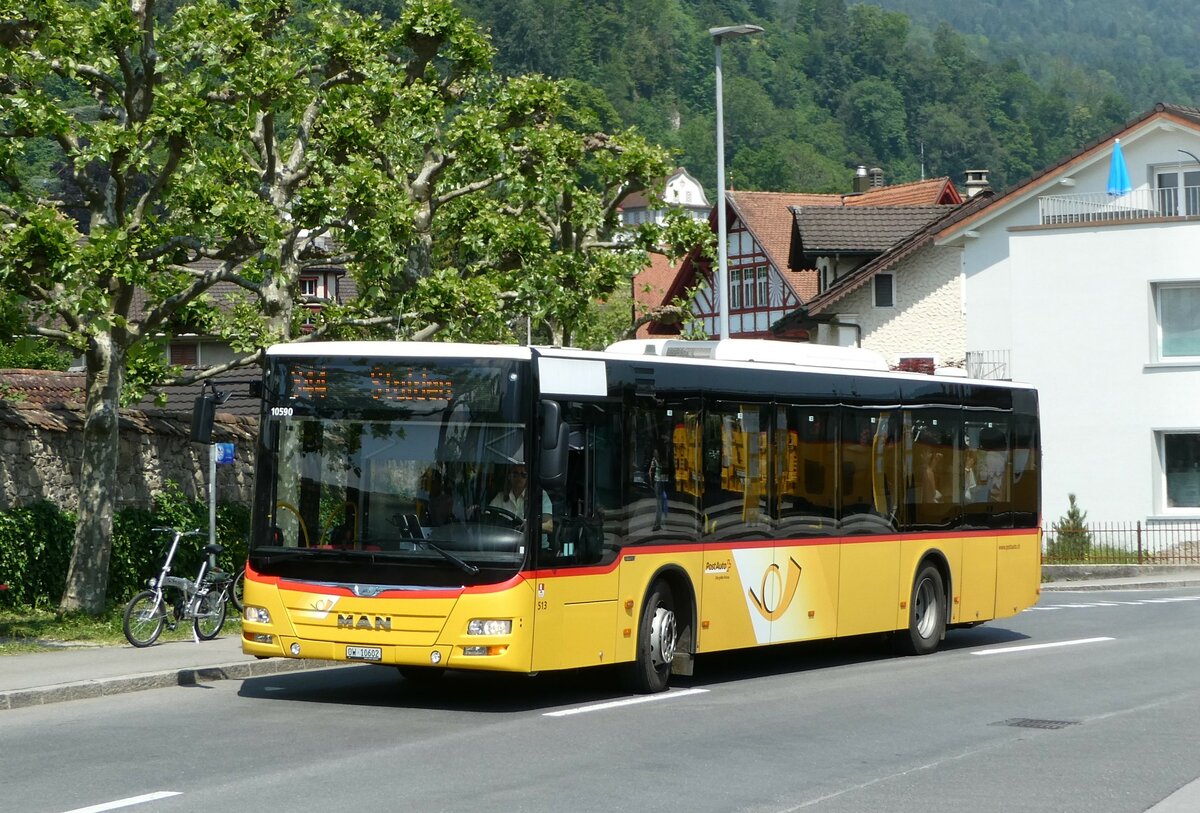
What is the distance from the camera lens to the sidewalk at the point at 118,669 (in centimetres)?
1390

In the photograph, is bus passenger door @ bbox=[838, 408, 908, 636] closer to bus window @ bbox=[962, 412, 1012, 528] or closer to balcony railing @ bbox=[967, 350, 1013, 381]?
bus window @ bbox=[962, 412, 1012, 528]

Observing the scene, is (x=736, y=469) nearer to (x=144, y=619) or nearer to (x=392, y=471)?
(x=392, y=471)

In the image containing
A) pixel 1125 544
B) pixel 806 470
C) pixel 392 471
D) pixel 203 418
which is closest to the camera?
pixel 392 471

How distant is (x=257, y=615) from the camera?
13578 millimetres

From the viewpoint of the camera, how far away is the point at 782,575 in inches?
636

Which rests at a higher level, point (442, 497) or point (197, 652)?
point (442, 497)

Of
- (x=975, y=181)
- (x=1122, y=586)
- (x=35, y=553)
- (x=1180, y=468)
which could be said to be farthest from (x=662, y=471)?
(x=975, y=181)

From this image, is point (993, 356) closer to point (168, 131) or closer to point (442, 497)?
point (168, 131)

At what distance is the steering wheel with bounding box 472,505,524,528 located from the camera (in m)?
13.0

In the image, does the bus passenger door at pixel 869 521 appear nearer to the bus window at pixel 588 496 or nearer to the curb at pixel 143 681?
the bus window at pixel 588 496

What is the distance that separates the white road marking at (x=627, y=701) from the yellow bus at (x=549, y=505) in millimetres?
168

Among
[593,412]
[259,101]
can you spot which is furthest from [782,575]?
[259,101]

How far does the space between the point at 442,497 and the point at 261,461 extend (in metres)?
1.58

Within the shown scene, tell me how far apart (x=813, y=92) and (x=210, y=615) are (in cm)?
17631
